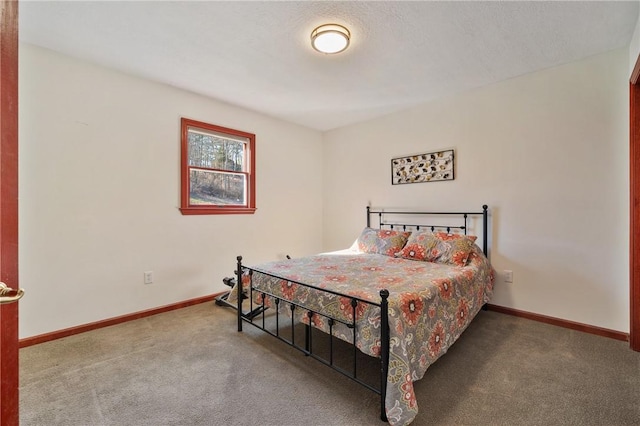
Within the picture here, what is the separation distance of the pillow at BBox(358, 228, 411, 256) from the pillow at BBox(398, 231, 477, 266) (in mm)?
108

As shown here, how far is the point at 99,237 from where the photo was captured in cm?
261

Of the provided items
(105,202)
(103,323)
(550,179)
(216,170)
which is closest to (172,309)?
(103,323)

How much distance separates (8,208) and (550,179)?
3.53 m

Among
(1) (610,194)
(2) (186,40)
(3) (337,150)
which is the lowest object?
(1) (610,194)

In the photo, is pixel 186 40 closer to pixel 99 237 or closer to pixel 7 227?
pixel 99 237

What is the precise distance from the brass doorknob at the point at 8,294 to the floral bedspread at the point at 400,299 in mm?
1412

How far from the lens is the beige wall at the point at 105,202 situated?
2.29 meters

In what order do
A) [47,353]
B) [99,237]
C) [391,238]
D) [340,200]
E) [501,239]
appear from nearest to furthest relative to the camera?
[47,353]
[99,237]
[501,239]
[391,238]
[340,200]

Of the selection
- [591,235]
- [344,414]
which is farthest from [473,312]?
[344,414]

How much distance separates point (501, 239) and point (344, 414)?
237cm

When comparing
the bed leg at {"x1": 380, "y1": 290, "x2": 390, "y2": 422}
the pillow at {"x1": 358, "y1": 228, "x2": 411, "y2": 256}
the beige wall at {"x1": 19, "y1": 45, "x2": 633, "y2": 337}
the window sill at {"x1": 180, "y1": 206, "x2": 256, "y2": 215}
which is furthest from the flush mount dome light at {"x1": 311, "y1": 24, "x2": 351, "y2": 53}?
the window sill at {"x1": 180, "y1": 206, "x2": 256, "y2": 215}

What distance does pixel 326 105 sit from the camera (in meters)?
3.53

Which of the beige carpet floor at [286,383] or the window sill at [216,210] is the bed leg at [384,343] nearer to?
the beige carpet floor at [286,383]

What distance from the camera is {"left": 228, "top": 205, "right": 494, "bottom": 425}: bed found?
147 centimetres
